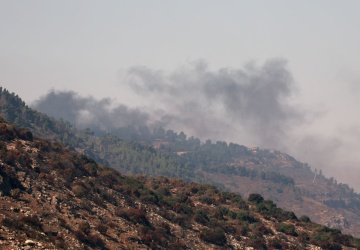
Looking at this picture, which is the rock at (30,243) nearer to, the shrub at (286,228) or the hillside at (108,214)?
the hillside at (108,214)

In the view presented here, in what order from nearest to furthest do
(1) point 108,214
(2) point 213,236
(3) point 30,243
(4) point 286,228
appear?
(3) point 30,243 < (1) point 108,214 < (2) point 213,236 < (4) point 286,228

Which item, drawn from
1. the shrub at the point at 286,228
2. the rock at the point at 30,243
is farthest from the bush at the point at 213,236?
the rock at the point at 30,243

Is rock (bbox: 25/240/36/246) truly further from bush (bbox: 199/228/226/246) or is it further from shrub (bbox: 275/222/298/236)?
shrub (bbox: 275/222/298/236)

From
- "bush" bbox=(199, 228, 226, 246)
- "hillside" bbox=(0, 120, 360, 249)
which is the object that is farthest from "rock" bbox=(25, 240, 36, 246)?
"bush" bbox=(199, 228, 226, 246)

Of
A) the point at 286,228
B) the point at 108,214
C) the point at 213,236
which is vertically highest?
the point at 286,228

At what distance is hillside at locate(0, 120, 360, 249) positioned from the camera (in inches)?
2114

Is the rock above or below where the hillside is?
below

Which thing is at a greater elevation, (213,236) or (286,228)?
(286,228)

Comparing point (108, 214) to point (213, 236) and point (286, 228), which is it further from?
point (286, 228)

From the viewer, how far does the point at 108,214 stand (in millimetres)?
65812

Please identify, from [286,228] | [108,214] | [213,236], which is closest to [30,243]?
[108,214]

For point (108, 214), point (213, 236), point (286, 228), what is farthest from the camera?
point (286, 228)

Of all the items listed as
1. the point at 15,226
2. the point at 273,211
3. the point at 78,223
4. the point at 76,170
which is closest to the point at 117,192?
the point at 76,170

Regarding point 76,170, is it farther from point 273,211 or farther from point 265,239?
point 273,211
